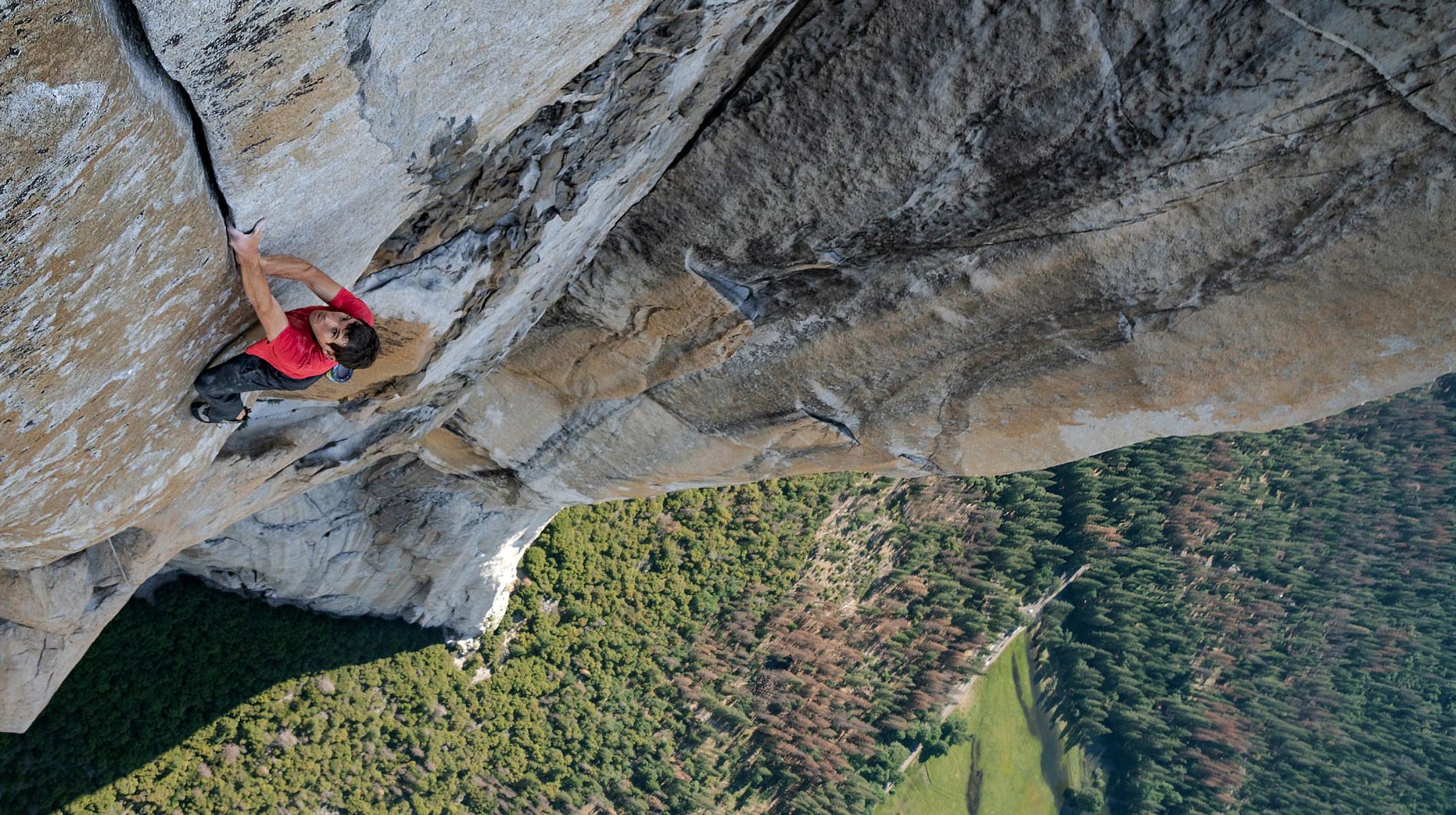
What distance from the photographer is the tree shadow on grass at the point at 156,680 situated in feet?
34.7

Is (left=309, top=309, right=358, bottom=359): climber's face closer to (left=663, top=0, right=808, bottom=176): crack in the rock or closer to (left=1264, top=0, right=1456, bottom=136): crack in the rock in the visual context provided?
(left=663, top=0, right=808, bottom=176): crack in the rock

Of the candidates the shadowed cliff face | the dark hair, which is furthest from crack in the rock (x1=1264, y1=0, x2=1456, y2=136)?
the dark hair

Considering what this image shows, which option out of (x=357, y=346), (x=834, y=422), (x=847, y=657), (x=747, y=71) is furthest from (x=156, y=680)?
(x=847, y=657)

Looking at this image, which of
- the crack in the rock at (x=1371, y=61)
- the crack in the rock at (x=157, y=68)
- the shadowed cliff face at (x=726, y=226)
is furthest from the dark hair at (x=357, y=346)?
the crack in the rock at (x=1371, y=61)

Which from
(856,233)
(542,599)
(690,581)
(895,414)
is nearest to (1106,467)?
(690,581)

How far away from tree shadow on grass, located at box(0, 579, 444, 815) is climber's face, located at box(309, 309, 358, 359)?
9.19 meters

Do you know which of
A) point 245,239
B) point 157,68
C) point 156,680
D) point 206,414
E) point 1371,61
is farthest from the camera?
point 156,680

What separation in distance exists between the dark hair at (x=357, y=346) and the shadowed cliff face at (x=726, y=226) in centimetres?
36

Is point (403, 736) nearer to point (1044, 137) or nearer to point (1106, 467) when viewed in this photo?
point (1044, 137)

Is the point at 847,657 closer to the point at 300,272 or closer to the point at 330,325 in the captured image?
the point at 330,325

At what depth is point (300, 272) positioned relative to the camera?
3957mm

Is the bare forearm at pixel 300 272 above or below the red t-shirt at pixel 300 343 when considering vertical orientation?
above

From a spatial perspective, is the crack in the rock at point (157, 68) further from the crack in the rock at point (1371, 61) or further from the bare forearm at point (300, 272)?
the crack in the rock at point (1371, 61)

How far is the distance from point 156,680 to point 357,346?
9.92m
